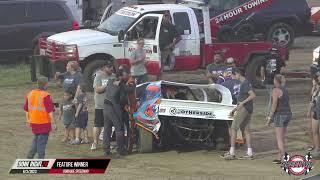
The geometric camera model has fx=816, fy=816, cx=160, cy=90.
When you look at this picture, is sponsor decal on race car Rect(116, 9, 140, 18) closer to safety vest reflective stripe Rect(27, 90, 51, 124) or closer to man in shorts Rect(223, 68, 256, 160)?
man in shorts Rect(223, 68, 256, 160)

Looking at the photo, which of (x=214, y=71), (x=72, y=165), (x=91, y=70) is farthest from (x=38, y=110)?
(x=91, y=70)

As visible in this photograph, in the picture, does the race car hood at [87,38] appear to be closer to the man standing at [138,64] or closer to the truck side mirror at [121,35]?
the truck side mirror at [121,35]

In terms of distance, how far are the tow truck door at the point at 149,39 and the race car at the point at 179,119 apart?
4852mm

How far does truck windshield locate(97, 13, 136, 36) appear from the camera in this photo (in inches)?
810

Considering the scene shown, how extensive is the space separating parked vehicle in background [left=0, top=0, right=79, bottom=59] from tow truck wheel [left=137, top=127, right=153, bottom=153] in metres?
10.7

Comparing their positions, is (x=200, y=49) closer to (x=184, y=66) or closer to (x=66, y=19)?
(x=184, y=66)

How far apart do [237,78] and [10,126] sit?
529cm

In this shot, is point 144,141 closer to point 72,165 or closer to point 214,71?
point 72,165

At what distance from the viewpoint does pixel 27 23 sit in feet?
81.8

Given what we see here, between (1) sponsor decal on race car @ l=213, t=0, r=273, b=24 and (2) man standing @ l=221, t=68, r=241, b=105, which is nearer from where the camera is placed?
(2) man standing @ l=221, t=68, r=241, b=105

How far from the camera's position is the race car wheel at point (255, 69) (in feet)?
69.8

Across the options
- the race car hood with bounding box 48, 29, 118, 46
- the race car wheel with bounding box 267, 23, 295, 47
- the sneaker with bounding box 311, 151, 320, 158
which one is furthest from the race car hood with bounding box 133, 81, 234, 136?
the race car wheel with bounding box 267, 23, 295, 47

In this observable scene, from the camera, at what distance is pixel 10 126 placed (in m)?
17.1

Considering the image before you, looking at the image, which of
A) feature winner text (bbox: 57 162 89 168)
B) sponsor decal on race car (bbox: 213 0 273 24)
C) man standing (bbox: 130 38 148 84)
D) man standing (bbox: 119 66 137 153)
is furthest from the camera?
sponsor decal on race car (bbox: 213 0 273 24)
